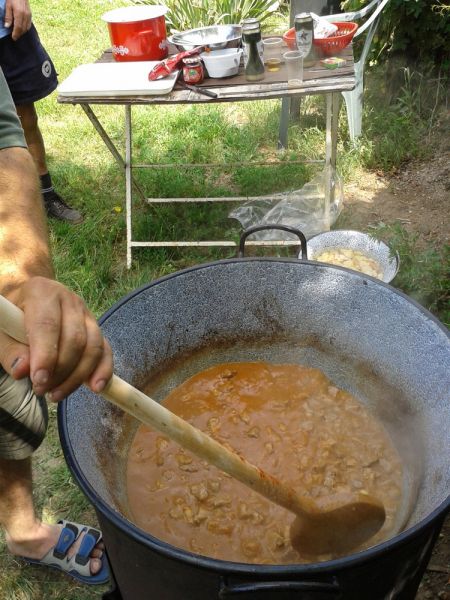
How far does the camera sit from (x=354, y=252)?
3.30 meters

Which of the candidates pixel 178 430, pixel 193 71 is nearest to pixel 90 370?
pixel 178 430

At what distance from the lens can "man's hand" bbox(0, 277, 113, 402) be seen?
1.01 m

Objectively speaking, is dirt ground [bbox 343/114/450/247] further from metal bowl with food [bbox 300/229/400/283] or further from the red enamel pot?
the red enamel pot

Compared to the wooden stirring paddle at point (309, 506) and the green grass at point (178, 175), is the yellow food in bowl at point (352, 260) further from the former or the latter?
the wooden stirring paddle at point (309, 506)

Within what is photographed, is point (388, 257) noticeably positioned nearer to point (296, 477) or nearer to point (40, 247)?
point (296, 477)

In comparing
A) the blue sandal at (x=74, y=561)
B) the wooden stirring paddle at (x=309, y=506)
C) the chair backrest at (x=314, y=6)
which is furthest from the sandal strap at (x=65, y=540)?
the chair backrest at (x=314, y=6)

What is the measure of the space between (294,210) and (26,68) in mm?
2059

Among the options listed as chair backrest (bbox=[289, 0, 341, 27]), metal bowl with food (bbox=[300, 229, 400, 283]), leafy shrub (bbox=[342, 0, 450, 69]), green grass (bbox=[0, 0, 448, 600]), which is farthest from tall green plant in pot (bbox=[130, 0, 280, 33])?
metal bowl with food (bbox=[300, 229, 400, 283])

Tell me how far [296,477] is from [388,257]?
167cm

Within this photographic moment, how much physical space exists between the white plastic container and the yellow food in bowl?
1.21m

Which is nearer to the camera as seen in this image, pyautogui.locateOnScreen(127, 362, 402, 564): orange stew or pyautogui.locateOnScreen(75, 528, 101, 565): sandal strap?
pyautogui.locateOnScreen(127, 362, 402, 564): orange stew

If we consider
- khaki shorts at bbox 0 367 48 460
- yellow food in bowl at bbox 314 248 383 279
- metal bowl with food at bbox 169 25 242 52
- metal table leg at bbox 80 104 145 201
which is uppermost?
metal bowl with food at bbox 169 25 242 52

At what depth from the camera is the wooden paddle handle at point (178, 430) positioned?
101 cm

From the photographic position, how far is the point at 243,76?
3287 millimetres
